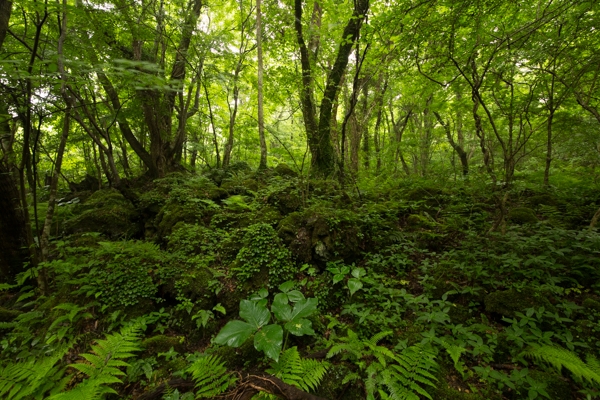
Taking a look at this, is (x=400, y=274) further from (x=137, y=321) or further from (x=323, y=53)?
(x=323, y=53)

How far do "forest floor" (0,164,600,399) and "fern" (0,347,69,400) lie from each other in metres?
0.01

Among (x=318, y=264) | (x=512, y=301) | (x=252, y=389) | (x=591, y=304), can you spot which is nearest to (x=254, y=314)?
(x=252, y=389)

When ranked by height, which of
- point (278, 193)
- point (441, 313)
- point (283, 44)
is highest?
point (283, 44)

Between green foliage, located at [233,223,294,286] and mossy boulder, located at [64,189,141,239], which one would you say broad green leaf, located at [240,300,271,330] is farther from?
mossy boulder, located at [64,189,141,239]

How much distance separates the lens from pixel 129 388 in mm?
2297

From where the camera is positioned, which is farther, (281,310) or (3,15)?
(3,15)

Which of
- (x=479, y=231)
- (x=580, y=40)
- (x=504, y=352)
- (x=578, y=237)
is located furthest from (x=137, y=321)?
(x=580, y=40)

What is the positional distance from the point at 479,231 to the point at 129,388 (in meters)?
5.28

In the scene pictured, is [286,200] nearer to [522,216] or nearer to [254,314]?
[254,314]

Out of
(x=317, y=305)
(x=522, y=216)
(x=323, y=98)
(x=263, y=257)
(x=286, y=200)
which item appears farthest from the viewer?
(x=323, y=98)

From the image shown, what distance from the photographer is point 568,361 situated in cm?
187

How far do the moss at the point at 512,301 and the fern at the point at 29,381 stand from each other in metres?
4.34

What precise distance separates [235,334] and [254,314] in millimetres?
267

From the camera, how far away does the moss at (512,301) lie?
262 centimetres
